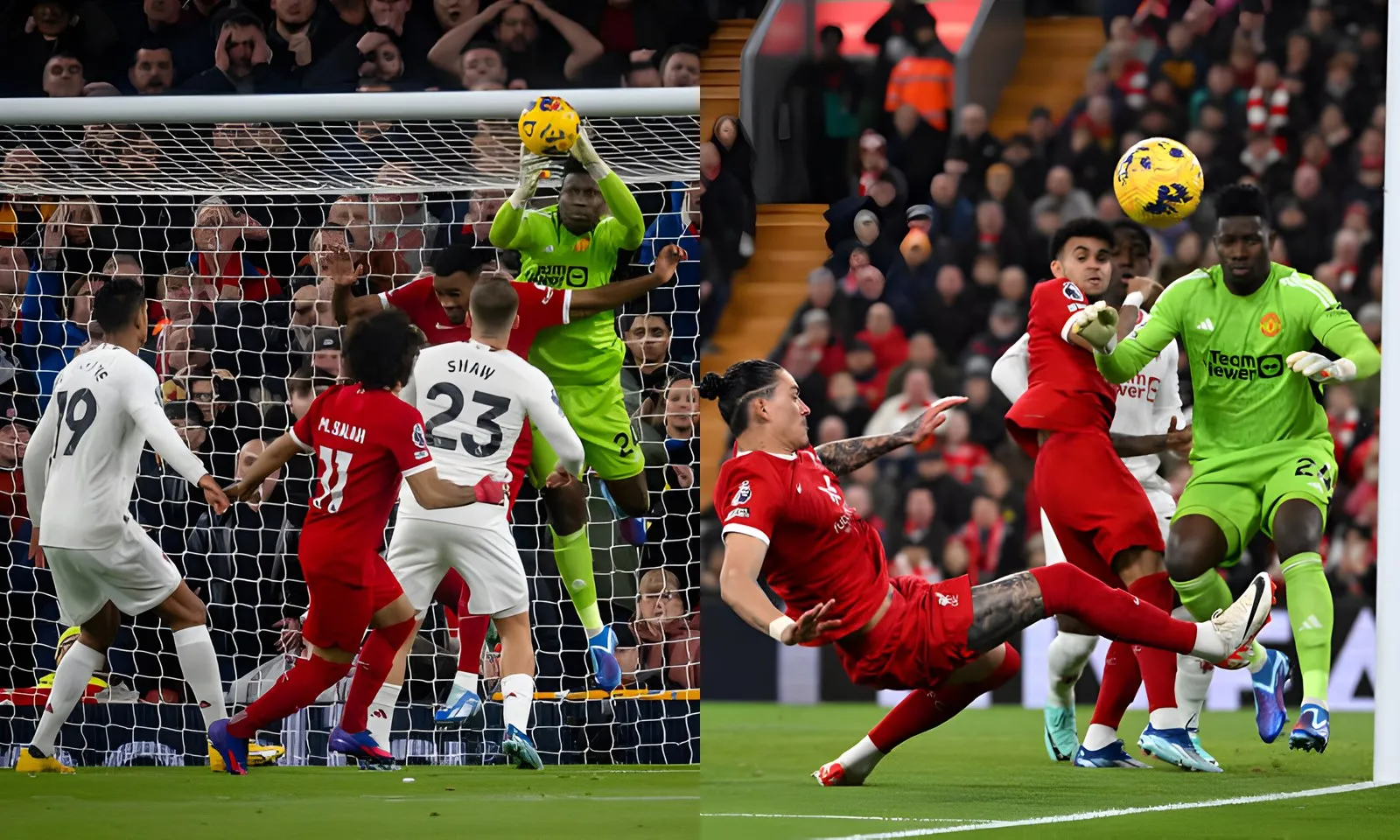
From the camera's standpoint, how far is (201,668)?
5.18 metres

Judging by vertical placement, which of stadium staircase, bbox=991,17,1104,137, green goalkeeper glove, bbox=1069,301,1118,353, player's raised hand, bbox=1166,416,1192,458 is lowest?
player's raised hand, bbox=1166,416,1192,458

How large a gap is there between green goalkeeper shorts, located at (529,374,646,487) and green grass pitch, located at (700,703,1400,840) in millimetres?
1052

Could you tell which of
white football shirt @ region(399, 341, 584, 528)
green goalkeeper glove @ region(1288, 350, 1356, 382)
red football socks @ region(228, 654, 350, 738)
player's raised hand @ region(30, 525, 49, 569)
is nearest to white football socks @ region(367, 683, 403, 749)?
red football socks @ region(228, 654, 350, 738)

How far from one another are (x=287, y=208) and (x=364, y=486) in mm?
2088

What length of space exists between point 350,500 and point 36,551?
1.90 metres

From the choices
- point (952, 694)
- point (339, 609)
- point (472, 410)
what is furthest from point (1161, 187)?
point (339, 609)

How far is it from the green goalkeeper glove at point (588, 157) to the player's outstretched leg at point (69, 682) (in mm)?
2050

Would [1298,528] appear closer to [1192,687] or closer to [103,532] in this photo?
[1192,687]

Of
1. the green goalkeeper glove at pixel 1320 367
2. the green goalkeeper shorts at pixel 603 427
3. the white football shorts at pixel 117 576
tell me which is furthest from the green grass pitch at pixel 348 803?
the green goalkeeper glove at pixel 1320 367

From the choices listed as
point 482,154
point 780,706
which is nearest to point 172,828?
point 482,154

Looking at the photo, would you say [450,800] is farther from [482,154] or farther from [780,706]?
[780,706]

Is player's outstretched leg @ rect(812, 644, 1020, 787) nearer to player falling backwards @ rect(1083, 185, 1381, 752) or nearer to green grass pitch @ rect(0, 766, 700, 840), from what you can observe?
green grass pitch @ rect(0, 766, 700, 840)

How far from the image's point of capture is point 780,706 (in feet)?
25.4

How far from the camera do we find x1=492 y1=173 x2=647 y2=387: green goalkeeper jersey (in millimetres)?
5918
